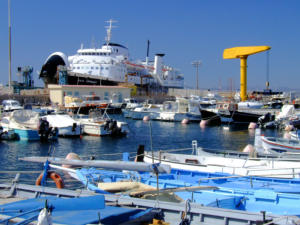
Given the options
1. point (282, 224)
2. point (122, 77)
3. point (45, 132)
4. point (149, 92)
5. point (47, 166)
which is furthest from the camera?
point (149, 92)

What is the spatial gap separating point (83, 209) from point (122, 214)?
2.33 ft

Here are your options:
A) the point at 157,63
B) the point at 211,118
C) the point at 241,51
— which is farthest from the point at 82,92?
the point at 157,63

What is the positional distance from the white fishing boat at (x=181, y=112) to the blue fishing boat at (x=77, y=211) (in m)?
43.3

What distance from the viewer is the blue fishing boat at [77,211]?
658 centimetres

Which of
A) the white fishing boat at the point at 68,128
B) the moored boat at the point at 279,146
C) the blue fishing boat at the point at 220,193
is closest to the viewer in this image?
the blue fishing boat at the point at 220,193

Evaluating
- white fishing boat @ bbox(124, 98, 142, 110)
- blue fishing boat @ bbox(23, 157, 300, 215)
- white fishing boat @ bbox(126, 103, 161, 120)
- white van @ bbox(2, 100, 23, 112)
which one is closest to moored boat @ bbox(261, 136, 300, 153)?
blue fishing boat @ bbox(23, 157, 300, 215)

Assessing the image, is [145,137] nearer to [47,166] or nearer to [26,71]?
[47,166]

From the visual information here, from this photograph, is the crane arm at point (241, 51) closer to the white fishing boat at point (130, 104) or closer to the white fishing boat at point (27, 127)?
the white fishing boat at point (130, 104)

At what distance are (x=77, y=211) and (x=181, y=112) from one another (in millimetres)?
44859

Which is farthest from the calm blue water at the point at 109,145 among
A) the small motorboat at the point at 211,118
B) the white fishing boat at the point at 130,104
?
the white fishing boat at the point at 130,104

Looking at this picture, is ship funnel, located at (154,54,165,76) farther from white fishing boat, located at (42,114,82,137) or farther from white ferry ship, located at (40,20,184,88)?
white fishing boat, located at (42,114,82,137)

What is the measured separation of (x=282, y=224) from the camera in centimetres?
671

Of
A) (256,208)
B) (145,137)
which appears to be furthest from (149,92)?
(256,208)

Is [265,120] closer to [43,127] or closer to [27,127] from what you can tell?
[43,127]
